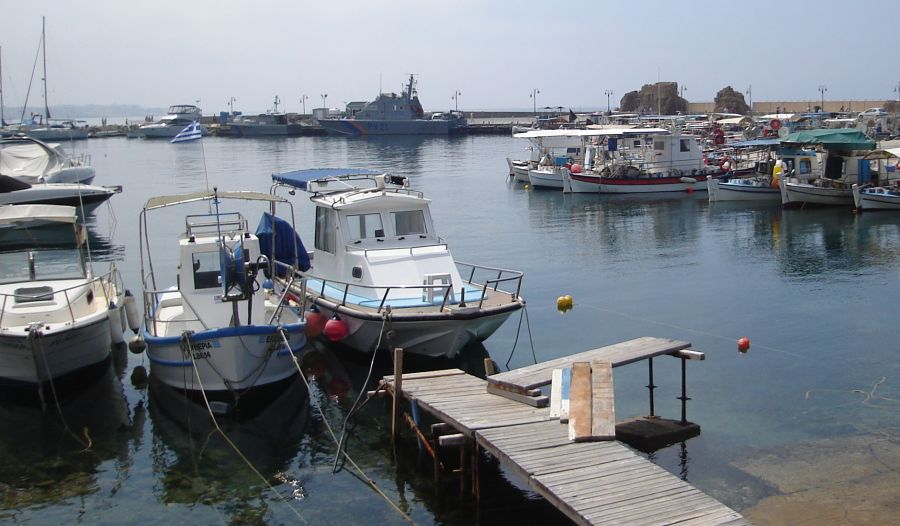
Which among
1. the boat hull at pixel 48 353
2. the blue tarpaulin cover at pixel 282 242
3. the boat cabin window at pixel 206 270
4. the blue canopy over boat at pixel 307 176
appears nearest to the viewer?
the boat hull at pixel 48 353

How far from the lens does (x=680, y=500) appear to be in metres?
10.1

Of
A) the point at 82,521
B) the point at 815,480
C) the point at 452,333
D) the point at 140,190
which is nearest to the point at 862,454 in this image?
the point at 815,480

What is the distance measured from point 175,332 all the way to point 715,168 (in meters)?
42.1

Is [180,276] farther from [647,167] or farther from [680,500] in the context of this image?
[647,167]

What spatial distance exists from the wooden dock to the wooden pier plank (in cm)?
2

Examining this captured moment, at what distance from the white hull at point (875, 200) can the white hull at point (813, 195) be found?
6.38 feet

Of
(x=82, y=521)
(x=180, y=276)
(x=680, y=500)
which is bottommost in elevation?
(x=82, y=521)

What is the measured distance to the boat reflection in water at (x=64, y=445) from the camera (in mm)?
13773

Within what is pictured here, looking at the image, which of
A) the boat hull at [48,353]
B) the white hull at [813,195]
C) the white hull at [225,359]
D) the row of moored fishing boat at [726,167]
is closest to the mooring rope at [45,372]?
the boat hull at [48,353]

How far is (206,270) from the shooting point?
1823 cm

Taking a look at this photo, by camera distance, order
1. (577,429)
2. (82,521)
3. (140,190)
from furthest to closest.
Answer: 1. (140,190)
2. (82,521)
3. (577,429)

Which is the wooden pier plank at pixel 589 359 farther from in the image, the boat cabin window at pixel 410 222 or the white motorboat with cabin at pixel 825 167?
the white motorboat with cabin at pixel 825 167

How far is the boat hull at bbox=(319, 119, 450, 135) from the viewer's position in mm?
128500

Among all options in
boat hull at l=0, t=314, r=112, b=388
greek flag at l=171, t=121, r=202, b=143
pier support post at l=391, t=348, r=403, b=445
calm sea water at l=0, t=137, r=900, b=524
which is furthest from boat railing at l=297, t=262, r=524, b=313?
boat hull at l=0, t=314, r=112, b=388
